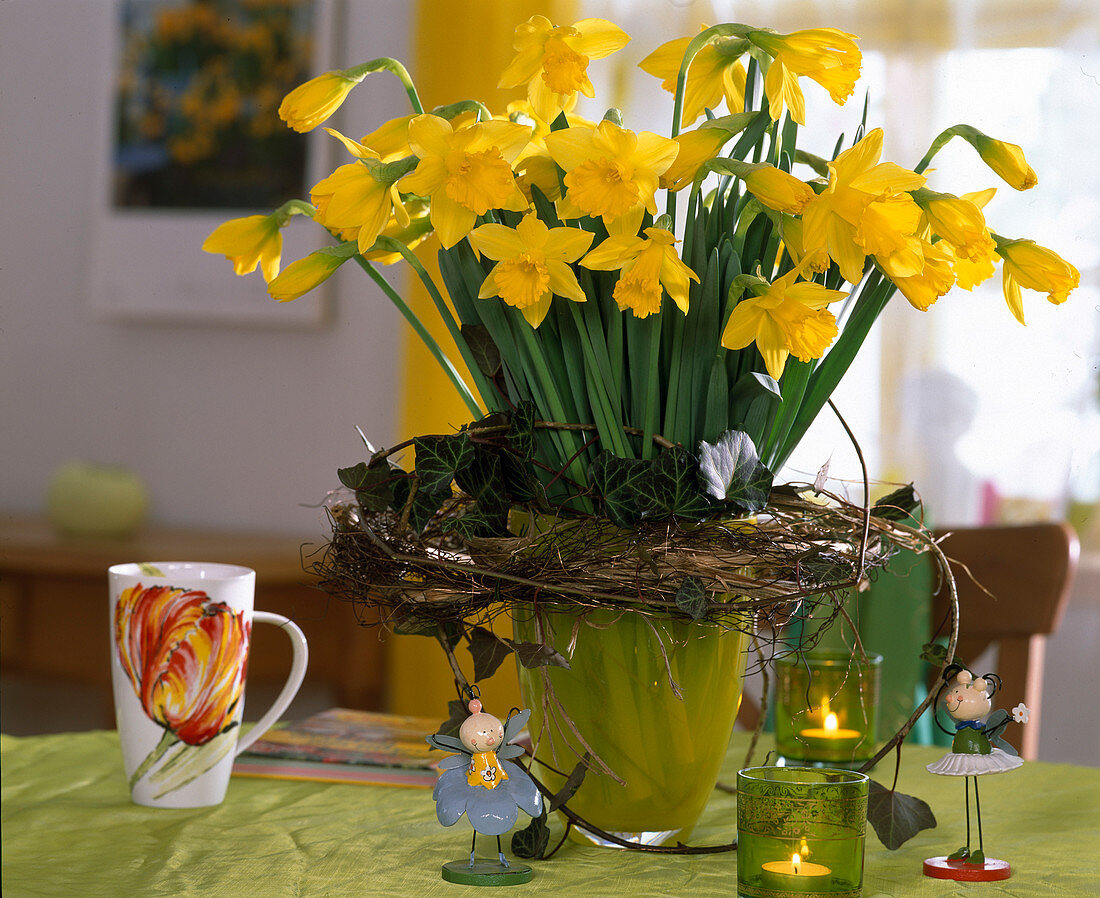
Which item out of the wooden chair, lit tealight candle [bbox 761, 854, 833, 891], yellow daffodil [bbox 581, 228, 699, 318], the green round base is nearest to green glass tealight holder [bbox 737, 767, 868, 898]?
lit tealight candle [bbox 761, 854, 833, 891]

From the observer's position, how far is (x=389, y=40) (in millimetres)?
2025

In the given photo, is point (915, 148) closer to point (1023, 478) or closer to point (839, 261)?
point (1023, 478)

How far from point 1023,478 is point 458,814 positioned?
153 centimetres

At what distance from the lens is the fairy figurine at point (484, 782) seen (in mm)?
495

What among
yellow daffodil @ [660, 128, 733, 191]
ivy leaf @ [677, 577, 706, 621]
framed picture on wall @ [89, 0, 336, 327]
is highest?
framed picture on wall @ [89, 0, 336, 327]

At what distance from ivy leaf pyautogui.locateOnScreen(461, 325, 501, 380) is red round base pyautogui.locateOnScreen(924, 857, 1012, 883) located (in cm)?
33

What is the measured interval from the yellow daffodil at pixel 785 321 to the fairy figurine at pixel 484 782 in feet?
0.64

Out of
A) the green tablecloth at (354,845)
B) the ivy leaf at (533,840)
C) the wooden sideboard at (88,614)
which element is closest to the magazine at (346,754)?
the green tablecloth at (354,845)

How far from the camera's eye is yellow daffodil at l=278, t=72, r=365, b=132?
0.56m

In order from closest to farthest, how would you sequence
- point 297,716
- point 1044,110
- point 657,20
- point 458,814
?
point 458,814 < point 1044,110 < point 657,20 < point 297,716

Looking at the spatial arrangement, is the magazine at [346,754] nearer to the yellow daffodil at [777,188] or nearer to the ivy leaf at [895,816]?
the ivy leaf at [895,816]

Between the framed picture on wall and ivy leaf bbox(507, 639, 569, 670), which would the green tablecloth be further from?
the framed picture on wall

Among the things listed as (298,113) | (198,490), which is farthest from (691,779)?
(198,490)

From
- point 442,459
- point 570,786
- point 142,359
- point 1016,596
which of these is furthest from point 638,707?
point 142,359
